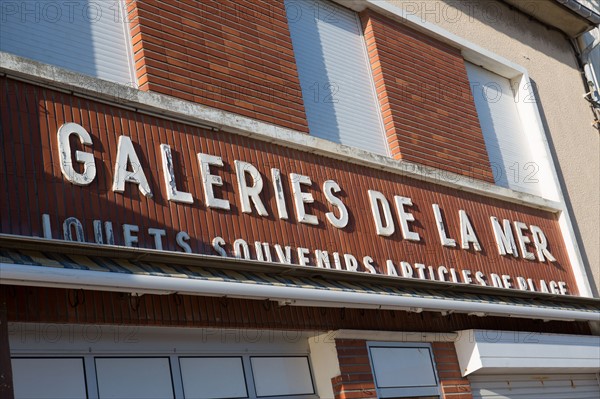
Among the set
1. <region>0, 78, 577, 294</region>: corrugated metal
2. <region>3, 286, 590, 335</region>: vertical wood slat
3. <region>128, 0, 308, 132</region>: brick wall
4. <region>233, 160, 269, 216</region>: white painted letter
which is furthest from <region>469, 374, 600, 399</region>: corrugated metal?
<region>128, 0, 308, 132</region>: brick wall

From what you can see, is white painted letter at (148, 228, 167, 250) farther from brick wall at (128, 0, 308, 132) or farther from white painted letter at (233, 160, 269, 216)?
brick wall at (128, 0, 308, 132)

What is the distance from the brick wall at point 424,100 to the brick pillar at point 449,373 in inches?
95.4

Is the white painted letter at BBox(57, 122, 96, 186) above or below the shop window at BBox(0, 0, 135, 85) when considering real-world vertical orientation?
below

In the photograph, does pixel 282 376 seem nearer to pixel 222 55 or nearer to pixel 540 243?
pixel 222 55

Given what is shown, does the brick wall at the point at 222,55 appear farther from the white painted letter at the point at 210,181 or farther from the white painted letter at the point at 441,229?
the white painted letter at the point at 441,229

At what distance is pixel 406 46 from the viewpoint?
12.5 meters

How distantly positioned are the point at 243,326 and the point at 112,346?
1.22 meters

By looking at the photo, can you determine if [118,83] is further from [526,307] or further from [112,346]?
[526,307]

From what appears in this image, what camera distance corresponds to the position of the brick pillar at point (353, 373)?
891cm

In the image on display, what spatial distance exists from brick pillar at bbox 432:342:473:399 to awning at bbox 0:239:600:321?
22.5 inches

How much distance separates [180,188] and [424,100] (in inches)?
203

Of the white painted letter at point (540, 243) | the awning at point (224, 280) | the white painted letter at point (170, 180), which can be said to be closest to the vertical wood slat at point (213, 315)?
the awning at point (224, 280)

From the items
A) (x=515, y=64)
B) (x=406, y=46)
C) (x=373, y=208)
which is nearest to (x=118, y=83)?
(x=373, y=208)

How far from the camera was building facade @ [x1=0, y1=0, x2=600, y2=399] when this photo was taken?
276 inches
